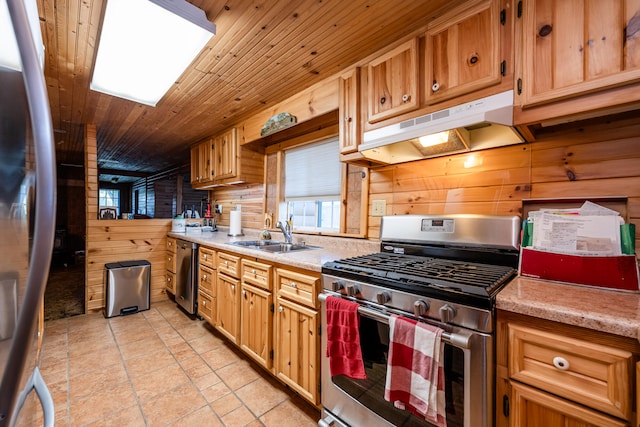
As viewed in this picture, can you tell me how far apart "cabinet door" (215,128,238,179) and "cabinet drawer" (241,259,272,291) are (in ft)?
4.67

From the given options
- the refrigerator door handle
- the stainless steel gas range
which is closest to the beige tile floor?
the stainless steel gas range

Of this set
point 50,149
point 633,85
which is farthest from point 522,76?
point 50,149

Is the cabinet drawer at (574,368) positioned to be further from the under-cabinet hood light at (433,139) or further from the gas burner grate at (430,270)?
the under-cabinet hood light at (433,139)

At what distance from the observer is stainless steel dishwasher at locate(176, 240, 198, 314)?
2.91m

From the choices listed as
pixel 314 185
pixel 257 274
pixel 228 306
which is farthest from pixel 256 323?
pixel 314 185

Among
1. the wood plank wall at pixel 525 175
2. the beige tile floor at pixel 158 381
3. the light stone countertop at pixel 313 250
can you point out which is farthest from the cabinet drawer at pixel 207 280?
the wood plank wall at pixel 525 175

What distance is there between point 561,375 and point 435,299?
1.32 ft

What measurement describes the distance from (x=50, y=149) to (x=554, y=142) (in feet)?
5.99

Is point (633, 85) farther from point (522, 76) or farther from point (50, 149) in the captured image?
point (50, 149)

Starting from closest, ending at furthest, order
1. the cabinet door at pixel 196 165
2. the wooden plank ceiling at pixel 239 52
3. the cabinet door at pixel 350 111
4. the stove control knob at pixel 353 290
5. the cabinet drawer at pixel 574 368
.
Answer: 1. the cabinet drawer at pixel 574 368
2. the stove control knob at pixel 353 290
3. the wooden plank ceiling at pixel 239 52
4. the cabinet door at pixel 350 111
5. the cabinet door at pixel 196 165

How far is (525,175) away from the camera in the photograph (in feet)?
4.59

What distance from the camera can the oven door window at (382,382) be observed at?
1.01m

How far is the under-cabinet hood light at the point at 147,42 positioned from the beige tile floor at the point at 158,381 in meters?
2.19

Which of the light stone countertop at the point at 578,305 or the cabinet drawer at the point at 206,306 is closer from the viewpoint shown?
the light stone countertop at the point at 578,305
